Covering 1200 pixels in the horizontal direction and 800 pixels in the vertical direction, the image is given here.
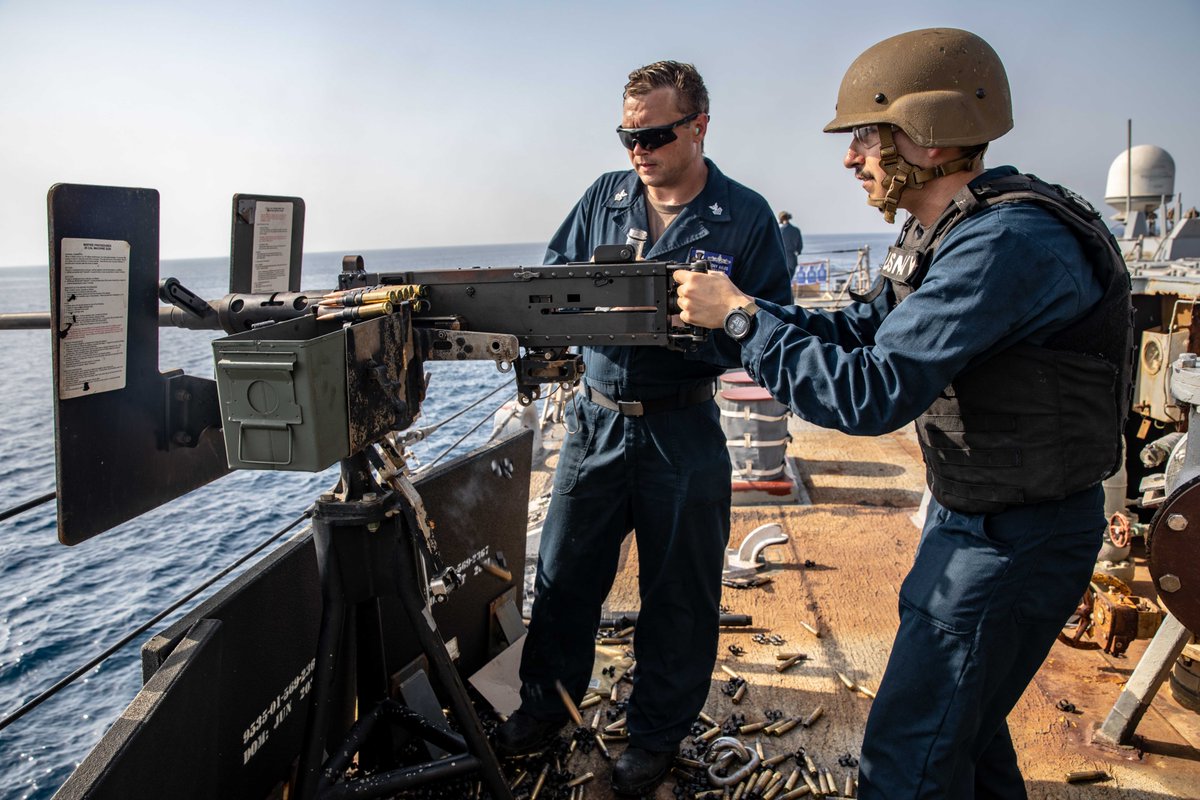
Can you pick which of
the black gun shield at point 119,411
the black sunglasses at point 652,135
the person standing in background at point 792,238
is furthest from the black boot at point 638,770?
the person standing in background at point 792,238

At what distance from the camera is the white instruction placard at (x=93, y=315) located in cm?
234

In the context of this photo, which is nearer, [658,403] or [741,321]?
A: [741,321]

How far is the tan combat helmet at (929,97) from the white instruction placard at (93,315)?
2.25m

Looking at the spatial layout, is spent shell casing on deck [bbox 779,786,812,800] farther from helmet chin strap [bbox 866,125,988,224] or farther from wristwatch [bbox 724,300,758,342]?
helmet chin strap [bbox 866,125,988,224]

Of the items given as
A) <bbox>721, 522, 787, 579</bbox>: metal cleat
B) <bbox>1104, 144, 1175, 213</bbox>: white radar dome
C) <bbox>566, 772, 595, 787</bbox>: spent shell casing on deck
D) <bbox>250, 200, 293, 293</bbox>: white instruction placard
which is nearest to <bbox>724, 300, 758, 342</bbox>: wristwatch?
<bbox>566, 772, 595, 787</bbox>: spent shell casing on deck

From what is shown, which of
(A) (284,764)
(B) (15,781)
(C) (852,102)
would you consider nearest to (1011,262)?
(C) (852,102)

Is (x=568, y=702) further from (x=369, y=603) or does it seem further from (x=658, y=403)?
(x=658, y=403)

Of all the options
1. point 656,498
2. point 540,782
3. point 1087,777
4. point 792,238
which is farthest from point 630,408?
point 792,238

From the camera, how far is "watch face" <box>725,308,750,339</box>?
2.49 meters

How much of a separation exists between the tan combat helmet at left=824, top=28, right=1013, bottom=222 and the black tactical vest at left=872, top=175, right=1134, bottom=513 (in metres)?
0.18

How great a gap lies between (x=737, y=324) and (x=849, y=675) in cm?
245

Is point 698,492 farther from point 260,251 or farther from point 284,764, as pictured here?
point 260,251

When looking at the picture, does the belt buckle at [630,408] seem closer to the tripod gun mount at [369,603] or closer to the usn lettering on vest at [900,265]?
the tripod gun mount at [369,603]

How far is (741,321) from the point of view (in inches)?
98.5
